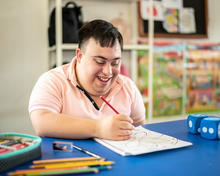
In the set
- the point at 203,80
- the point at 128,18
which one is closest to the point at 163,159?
the point at 128,18

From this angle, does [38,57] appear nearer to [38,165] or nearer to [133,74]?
[133,74]

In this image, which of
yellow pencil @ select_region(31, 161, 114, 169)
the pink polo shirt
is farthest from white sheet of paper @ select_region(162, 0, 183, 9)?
yellow pencil @ select_region(31, 161, 114, 169)

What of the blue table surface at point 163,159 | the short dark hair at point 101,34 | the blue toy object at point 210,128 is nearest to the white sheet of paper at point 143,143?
the blue table surface at point 163,159

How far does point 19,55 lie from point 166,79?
1.51 m

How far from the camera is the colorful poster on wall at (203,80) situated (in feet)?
9.87

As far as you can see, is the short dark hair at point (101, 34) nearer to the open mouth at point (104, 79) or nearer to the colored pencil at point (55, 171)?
the open mouth at point (104, 79)

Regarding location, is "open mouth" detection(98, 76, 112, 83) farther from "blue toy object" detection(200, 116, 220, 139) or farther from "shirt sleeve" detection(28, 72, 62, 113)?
"blue toy object" detection(200, 116, 220, 139)

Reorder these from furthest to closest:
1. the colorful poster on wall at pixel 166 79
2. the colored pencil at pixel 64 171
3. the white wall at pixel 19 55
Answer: the colorful poster on wall at pixel 166 79, the white wall at pixel 19 55, the colored pencil at pixel 64 171

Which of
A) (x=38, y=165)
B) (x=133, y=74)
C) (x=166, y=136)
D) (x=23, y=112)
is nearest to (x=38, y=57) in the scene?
(x=23, y=112)

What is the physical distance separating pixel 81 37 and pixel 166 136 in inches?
22.8

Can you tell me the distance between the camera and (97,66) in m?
1.16

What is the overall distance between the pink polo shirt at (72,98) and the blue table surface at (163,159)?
0.71 feet

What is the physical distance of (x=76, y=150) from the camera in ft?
2.68

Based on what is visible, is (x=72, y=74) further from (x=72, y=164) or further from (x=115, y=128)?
(x=72, y=164)
